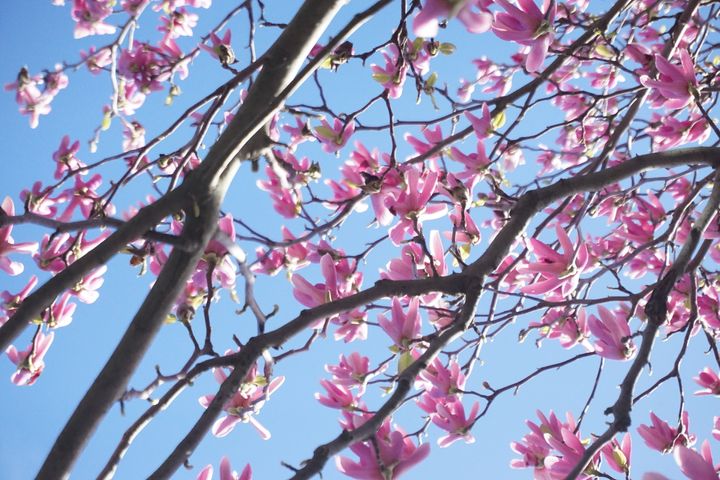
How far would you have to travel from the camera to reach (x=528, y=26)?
4.24 ft

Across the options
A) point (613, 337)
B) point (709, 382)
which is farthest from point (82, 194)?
point (709, 382)

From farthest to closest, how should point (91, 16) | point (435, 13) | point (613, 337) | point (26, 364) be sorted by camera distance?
point (91, 16) < point (26, 364) < point (613, 337) < point (435, 13)

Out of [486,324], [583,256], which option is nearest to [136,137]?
[486,324]

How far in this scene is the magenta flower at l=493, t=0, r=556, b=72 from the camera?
1.28m

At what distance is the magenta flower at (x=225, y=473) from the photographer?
103cm

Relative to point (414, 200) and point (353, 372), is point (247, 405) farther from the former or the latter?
point (414, 200)

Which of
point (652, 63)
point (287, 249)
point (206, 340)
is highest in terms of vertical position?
point (652, 63)

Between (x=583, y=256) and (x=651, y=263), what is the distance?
3.84ft

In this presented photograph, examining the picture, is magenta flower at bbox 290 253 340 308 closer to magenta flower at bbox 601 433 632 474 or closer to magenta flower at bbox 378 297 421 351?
magenta flower at bbox 378 297 421 351

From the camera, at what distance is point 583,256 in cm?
121

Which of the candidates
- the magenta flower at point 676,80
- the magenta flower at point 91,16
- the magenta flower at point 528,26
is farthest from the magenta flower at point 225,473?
the magenta flower at point 91,16

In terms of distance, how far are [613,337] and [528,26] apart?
0.71 m

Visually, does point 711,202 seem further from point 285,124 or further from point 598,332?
point 285,124

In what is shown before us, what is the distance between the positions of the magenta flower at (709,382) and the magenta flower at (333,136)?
1.27m
